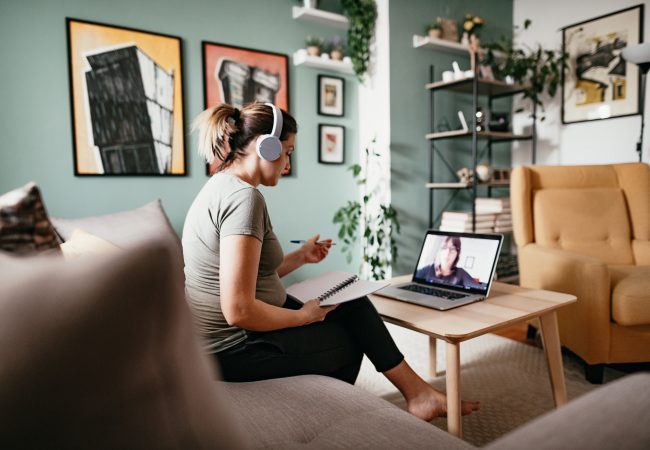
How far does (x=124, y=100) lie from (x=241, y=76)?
72 cm

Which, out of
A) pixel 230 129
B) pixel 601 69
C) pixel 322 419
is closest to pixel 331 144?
pixel 230 129

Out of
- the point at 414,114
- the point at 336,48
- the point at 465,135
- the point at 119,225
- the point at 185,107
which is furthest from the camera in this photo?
the point at 414,114

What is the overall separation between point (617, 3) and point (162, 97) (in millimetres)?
3288

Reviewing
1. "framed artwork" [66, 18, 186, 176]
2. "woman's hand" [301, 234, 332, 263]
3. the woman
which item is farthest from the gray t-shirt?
"framed artwork" [66, 18, 186, 176]

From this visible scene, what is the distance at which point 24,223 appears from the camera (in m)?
0.65

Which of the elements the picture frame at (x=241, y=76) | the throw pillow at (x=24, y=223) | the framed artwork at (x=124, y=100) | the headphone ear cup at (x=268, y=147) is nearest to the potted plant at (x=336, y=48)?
the picture frame at (x=241, y=76)

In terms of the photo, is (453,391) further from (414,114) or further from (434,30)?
(434,30)

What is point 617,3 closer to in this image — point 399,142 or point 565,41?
point 565,41

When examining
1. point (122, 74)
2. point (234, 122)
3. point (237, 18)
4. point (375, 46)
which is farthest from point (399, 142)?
point (234, 122)

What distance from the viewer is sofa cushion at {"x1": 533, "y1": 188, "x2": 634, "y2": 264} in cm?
227

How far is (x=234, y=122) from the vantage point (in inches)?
53.2

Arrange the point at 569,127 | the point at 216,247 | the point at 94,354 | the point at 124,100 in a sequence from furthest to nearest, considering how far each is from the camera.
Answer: the point at 569,127 → the point at 124,100 → the point at 216,247 → the point at 94,354

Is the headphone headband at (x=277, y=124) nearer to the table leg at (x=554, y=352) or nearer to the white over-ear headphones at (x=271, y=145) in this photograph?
the white over-ear headphones at (x=271, y=145)

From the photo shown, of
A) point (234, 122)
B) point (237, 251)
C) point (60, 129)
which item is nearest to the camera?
point (237, 251)
